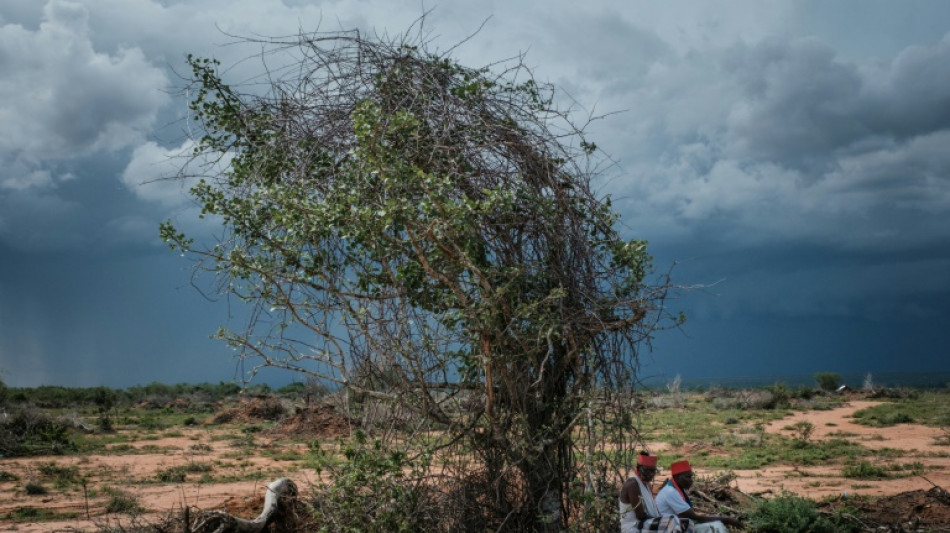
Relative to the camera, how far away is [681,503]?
739 cm

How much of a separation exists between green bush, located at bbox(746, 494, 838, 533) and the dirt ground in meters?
1.20

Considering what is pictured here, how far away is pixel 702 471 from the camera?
16.1 m

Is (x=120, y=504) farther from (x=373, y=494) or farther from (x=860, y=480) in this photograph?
(x=860, y=480)

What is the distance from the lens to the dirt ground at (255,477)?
11.1 m

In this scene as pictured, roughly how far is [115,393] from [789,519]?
39.0 metres

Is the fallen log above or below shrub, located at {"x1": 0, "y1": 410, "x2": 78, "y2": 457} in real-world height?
below

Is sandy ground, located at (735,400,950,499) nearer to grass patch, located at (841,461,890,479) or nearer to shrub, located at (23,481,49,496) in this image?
grass patch, located at (841,461,890,479)

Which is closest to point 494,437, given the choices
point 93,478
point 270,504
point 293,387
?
point 270,504

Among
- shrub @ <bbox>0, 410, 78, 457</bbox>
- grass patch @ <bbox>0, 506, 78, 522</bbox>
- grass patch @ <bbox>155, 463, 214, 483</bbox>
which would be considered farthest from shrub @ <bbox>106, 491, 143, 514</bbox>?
shrub @ <bbox>0, 410, 78, 457</bbox>

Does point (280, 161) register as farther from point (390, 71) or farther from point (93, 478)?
point (93, 478)

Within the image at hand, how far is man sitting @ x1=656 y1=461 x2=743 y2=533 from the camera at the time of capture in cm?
737

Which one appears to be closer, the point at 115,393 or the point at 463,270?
the point at 463,270

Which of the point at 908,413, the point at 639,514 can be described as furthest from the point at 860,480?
the point at 908,413

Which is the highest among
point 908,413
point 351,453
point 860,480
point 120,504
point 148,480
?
point 351,453
